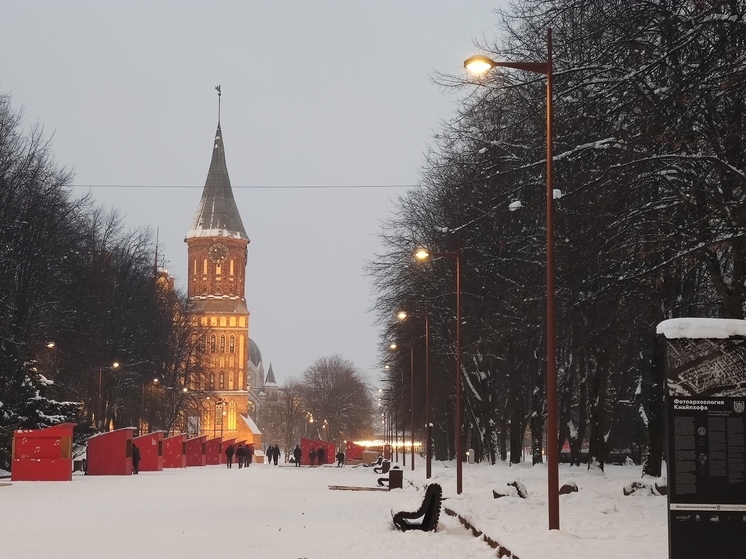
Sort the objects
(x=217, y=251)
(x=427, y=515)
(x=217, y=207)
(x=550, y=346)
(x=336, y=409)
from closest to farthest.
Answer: (x=550, y=346) < (x=427, y=515) < (x=336, y=409) < (x=217, y=251) < (x=217, y=207)

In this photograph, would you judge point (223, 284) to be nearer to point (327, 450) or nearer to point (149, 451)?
point (327, 450)

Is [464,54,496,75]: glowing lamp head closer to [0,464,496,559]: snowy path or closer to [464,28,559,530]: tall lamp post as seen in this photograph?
[464,28,559,530]: tall lamp post

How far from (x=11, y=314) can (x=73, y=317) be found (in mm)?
5618

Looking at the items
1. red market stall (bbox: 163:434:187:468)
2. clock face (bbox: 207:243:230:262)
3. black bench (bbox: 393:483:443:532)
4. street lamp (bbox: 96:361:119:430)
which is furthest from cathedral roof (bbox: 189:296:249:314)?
black bench (bbox: 393:483:443:532)

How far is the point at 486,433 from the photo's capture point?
182 ft

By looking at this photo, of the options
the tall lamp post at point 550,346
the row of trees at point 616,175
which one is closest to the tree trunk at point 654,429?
the row of trees at point 616,175

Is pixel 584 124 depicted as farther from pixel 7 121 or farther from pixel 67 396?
pixel 67 396

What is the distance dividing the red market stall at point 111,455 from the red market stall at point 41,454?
862 centimetres

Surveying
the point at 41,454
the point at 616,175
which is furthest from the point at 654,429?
the point at 41,454

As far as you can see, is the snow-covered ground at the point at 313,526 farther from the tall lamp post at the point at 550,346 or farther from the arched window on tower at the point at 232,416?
the arched window on tower at the point at 232,416

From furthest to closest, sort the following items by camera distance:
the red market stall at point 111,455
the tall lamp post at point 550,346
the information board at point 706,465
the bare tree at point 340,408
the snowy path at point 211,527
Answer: the bare tree at point 340,408 → the red market stall at point 111,455 → the tall lamp post at point 550,346 → the snowy path at point 211,527 → the information board at point 706,465

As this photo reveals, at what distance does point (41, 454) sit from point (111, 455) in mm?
9038

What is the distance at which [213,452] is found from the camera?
9119 cm

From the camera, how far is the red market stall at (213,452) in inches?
3490
